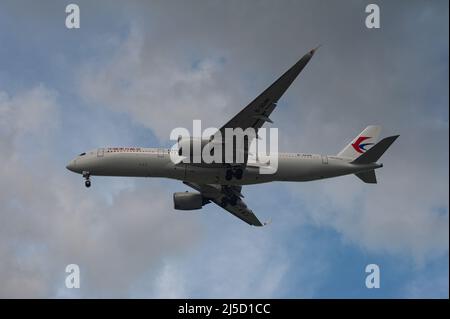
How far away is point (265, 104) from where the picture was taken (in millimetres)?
50938

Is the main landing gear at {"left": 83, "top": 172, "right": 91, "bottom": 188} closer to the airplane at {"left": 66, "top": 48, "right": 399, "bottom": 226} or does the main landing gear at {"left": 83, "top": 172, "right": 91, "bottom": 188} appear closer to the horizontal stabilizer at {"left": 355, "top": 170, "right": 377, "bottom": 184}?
the airplane at {"left": 66, "top": 48, "right": 399, "bottom": 226}

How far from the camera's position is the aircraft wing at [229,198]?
64062mm

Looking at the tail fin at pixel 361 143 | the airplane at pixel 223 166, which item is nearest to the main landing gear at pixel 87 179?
the airplane at pixel 223 166

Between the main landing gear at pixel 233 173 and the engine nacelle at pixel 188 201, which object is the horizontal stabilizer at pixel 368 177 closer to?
the main landing gear at pixel 233 173

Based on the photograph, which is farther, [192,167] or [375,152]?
[375,152]

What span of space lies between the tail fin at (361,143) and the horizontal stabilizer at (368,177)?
1.94 m

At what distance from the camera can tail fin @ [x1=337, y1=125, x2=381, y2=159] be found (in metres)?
60.8

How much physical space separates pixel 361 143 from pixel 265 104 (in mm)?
15182

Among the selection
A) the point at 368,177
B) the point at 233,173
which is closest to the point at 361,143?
the point at 368,177

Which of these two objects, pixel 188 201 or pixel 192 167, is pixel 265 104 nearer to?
pixel 192 167

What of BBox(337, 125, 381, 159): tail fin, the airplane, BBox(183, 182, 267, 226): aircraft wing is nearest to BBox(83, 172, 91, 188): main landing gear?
the airplane

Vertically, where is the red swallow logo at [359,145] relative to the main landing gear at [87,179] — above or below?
above
